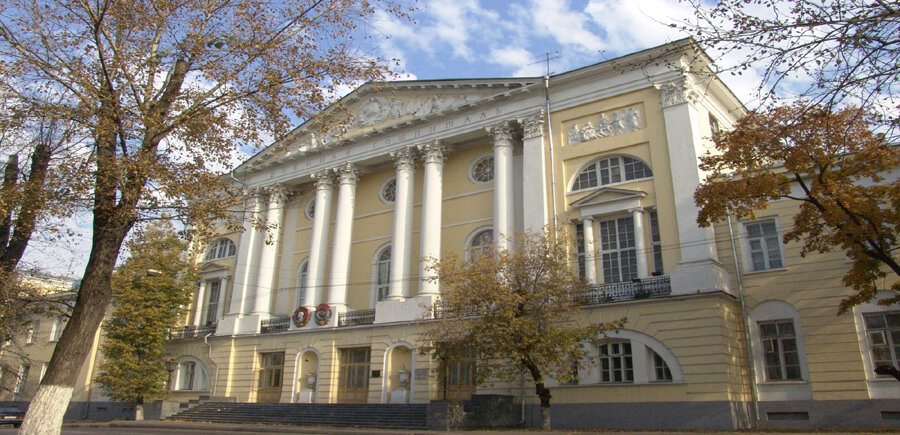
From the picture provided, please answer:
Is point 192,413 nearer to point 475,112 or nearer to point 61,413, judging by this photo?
point 475,112

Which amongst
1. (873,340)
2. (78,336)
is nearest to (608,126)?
(873,340)

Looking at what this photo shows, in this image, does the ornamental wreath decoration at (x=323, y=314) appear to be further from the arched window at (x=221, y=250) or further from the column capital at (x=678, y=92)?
the column capital at (x=678, y=92)

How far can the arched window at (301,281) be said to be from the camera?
3288cm

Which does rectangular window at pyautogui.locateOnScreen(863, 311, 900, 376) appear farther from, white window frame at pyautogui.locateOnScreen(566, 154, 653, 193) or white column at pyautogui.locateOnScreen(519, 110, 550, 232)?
white column at pyautogui.locateOnScreen(519, 110, 550, 232)

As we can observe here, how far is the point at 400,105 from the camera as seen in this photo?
31344 millimetres

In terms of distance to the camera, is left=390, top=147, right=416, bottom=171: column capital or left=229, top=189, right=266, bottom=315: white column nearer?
left=390, top=147, right=416, bottom=171: column capital

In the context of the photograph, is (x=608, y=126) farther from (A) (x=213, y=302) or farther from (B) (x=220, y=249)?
(A) (x=213, y=302)

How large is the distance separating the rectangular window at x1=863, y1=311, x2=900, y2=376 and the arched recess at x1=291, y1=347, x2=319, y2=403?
20.3 m

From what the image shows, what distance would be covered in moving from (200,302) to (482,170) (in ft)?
58.4

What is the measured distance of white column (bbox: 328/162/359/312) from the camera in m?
30.0

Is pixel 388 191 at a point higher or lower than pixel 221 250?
higher

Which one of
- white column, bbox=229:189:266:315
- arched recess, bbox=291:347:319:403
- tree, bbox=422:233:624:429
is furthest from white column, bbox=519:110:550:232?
white column, bbox=229:189:266:315

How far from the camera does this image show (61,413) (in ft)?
30.5

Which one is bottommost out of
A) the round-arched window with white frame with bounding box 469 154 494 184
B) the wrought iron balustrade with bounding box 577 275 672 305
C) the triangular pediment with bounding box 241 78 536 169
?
the wrought iron balustrade with bounding box 577 275 672 305
